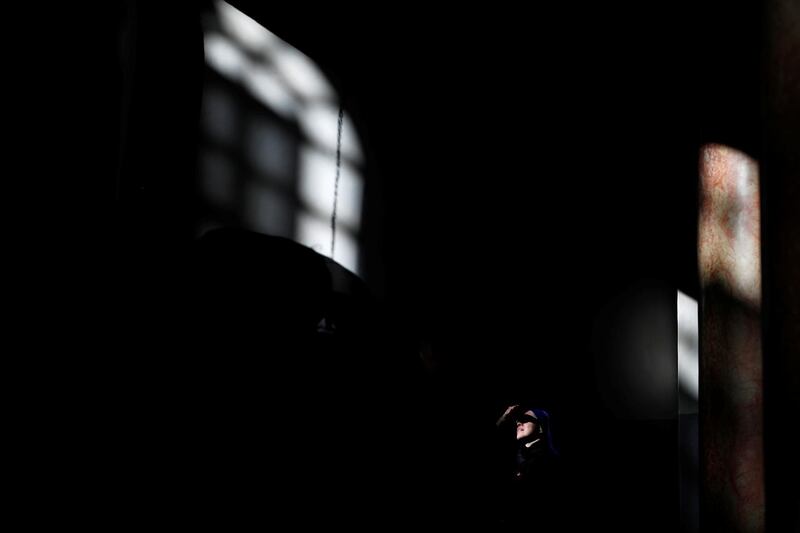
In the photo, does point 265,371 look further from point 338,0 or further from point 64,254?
point 338,0

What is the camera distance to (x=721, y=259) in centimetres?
343

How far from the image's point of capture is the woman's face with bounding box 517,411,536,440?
4.28 meters

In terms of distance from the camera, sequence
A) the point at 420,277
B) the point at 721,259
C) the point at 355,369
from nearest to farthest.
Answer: the point at 355,369
the point at 721,259
the point at 420,277

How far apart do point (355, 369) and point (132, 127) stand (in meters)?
1.40

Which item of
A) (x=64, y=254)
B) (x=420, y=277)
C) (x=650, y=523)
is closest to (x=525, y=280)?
(x=420, y=277)

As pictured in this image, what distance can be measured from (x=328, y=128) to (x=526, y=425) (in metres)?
2.03

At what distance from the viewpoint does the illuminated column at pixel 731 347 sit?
3.25 meters

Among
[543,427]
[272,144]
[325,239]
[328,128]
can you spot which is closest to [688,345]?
[543,427]

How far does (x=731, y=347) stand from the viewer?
3.36 m

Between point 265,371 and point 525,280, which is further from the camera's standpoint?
point 525,280

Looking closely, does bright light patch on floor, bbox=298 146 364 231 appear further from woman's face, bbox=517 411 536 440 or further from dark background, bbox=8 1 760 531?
woman's face, bbox=517 411 536 440

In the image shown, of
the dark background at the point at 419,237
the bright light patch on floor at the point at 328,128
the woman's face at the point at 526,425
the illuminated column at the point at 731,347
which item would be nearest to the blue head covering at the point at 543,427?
the woman's face at the point at 526,425

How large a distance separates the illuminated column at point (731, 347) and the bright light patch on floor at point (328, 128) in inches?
74.2

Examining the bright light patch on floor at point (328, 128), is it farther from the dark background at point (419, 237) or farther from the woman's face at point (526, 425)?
the woman's face at point (526, 425)
